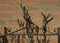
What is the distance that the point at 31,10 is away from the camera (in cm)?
188

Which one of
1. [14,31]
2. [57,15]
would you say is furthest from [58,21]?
[14,31]

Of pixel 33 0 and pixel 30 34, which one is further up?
pixel 33 0

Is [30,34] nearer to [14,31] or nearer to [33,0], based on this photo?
[14,31]

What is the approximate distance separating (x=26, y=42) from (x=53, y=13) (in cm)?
41

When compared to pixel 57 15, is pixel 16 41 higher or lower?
lower

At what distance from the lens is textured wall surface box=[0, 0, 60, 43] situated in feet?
6.14

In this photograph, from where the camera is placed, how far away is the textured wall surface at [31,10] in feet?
6.14

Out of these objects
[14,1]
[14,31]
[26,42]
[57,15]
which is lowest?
[26,42]

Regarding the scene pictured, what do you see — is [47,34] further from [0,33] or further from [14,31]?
[0,33]

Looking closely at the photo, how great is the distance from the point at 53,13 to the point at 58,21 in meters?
0.10

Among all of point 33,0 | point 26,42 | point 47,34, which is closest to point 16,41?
point 26,42

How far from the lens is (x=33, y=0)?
1.87m

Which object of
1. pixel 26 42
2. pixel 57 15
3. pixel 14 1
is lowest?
pixel 26 42

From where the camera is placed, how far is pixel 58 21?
189 cm
